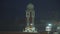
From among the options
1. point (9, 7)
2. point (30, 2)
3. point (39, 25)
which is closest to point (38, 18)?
point (39, 25)

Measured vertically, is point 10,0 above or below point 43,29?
above

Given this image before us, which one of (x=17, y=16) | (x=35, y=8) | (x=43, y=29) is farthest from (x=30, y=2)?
(x=43, y=29)

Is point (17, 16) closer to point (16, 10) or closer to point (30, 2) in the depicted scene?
point (16, 10)

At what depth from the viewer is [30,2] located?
5.08 meters

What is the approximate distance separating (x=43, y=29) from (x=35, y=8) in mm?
671

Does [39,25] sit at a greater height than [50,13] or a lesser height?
lesser

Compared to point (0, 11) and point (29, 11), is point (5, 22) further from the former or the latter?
point (29, 11)

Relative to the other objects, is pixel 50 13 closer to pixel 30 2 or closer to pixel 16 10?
pixel 30 2

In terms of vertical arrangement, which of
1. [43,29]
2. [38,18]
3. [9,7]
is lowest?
[43,29]

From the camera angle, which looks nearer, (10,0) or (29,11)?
(29,11)

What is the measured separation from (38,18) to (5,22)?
100cm

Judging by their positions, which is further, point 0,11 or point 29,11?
point 0,11

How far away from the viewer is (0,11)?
5105mm

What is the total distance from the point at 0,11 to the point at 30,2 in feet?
3.12
